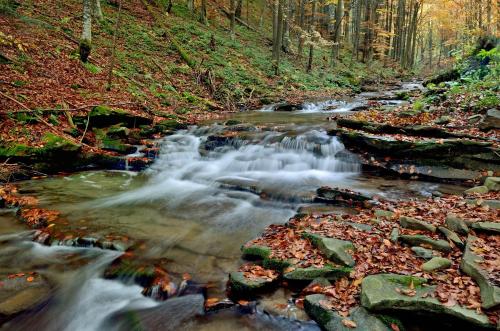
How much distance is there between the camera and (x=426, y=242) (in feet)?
15.2

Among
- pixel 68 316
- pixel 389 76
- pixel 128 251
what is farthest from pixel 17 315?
pixel 389 76

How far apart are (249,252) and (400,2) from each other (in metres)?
35.1

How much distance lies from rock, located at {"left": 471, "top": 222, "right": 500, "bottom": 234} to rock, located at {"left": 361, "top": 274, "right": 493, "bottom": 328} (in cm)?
156

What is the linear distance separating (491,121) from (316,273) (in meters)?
7.46

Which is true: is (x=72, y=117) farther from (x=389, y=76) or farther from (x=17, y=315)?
(x=389, y=76)

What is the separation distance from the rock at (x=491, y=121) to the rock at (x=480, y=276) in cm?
575

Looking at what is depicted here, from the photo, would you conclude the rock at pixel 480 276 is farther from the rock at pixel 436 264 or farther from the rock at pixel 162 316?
the rock at pixel 162 316

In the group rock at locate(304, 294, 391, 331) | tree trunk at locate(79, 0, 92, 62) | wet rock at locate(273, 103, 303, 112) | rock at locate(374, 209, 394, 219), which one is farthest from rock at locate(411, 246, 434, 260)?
tree trunk at locate(79, 0, 92, 62)

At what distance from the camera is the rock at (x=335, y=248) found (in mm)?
4402

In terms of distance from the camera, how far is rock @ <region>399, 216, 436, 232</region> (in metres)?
5.03

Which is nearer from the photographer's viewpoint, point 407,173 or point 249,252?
point 249,252

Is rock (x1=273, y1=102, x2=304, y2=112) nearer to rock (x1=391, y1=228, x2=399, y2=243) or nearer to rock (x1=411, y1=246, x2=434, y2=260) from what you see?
rock (x1=391, y1=228, x2=399, y2=243)

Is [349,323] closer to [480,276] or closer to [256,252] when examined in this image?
[480,276]

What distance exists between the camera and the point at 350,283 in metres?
4.09
